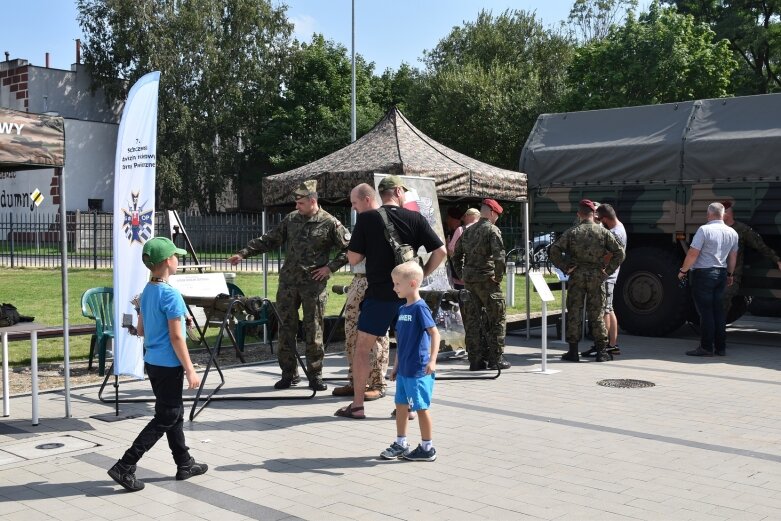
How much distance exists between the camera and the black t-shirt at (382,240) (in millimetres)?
7141

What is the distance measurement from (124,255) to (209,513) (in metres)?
3.69

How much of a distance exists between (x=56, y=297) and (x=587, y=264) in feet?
40.0

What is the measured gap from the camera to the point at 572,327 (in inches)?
414

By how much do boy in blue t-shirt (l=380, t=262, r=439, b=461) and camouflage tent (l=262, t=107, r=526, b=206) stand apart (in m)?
4.58

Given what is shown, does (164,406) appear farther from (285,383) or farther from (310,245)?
(285,383)

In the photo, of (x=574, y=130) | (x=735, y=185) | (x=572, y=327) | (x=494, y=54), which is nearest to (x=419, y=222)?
(x=572, y=327)

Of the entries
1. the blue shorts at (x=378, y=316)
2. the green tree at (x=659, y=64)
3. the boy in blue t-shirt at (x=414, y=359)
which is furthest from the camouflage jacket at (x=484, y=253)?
the green tree at (x=659, y=64)

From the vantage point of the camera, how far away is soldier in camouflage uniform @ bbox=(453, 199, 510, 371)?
31.2 ft

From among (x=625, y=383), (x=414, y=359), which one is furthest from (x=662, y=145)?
(x=414, y=359)

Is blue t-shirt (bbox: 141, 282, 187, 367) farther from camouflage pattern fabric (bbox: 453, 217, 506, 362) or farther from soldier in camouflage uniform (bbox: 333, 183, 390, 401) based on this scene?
camouflage pattern fabric (bbox: 453, 217, 506, 362)

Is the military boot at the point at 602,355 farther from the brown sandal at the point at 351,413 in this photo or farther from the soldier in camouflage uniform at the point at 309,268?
the brown sandal at the point at 351,413

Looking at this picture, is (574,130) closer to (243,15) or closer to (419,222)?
(419,222)

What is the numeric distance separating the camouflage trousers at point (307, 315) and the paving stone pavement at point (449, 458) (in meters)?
0.40

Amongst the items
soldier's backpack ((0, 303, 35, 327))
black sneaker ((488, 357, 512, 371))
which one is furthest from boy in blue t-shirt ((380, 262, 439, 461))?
black sneaker ((488, 357, 512, 371))
